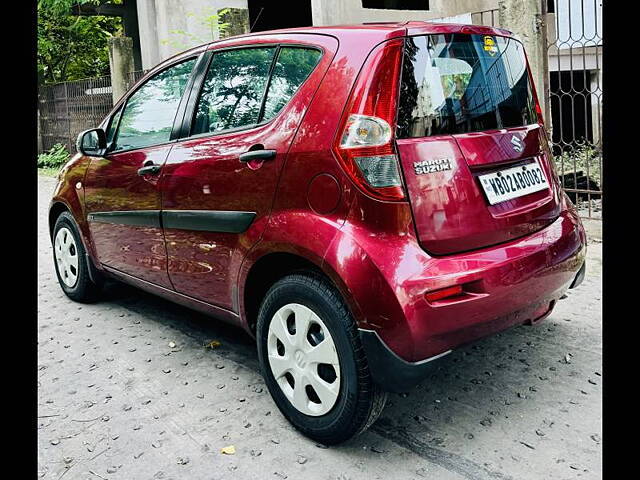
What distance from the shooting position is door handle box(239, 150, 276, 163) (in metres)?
3.12

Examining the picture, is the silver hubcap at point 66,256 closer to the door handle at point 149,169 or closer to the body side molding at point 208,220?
the door handle at point 149,169

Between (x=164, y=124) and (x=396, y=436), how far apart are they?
7.29 ft

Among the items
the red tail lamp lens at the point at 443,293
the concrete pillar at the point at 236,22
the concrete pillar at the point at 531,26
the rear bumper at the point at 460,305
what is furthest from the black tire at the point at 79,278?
the concrete pillar at the point at 236,22

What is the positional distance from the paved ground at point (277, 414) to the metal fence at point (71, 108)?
33.9 ft

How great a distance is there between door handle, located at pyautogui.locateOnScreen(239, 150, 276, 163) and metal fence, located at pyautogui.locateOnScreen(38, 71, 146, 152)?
36.2 ft

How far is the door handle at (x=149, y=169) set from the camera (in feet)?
12.8

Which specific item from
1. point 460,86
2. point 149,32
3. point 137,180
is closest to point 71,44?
point 149,32

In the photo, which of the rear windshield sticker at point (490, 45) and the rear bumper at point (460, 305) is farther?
the rear windshield sticker at point (490, 45)

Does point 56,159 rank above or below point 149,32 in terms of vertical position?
below

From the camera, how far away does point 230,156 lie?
11.0 ft

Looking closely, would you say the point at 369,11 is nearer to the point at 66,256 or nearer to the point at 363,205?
the point at 66,256

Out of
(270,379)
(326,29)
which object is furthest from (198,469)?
(326,29)

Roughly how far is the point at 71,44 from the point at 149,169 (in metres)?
15.8
